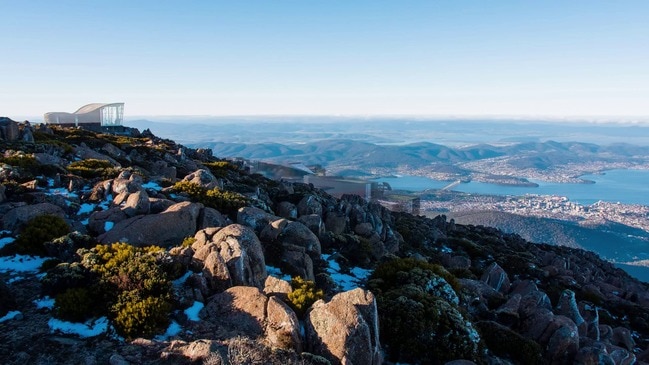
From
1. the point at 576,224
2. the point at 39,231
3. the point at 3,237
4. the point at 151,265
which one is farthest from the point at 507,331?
the point at 576,224

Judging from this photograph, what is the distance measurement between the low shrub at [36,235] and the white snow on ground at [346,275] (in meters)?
9.08

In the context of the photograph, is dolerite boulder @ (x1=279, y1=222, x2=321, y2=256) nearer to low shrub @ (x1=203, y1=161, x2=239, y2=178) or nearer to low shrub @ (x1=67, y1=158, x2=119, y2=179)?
low shrub @ (x1=67, y1=158, x2=119, y2=179)

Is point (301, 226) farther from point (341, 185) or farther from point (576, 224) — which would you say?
point (576, 224)

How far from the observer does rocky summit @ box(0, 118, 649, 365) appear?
815 cm

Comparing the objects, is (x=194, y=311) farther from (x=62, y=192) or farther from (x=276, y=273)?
(x=62, y=192)

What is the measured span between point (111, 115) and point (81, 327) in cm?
5582

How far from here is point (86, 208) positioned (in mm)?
16125

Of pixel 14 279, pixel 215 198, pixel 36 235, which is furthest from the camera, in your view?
pixel 215 198

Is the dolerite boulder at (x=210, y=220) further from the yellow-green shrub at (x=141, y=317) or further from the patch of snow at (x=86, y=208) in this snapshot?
the yellow-green shrub at (x=141, y=317)

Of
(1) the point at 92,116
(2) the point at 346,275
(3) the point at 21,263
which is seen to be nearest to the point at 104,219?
(3) the point at 21,263

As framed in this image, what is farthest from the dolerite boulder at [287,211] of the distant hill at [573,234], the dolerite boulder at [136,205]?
the distant hill at [573,234]

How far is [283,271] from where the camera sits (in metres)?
12.7

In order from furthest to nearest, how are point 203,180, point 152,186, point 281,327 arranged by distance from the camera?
point 203,180 < point 152,186 < point 281,327

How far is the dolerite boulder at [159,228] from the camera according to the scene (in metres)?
12.8
